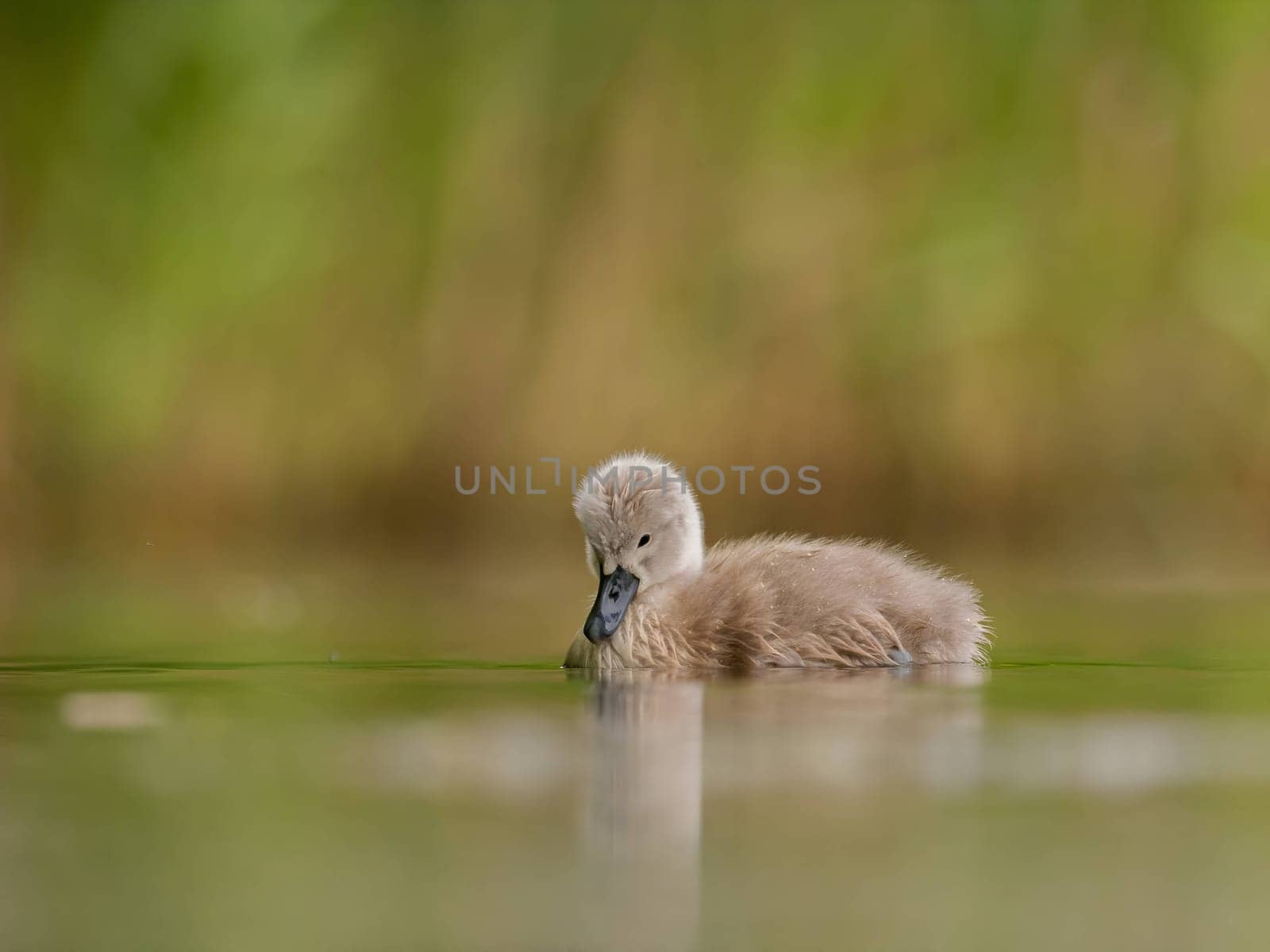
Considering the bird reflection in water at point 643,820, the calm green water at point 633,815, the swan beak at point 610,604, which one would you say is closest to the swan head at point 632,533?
the swan beak at point 610,604

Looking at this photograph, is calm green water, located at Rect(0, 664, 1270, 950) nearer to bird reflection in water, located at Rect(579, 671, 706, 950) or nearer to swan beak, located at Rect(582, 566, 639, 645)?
bird reflection in water, located at Rect(579, 671, 706, 950)

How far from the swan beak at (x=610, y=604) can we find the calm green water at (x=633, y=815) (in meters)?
0.20

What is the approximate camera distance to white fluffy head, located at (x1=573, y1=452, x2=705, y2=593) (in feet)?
13.6

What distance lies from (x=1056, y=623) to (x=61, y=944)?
12.2ft

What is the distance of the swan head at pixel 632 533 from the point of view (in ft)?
13.6

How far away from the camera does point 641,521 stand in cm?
417

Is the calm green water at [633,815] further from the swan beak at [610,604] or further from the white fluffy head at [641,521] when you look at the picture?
the white fluffy head at [641,521]

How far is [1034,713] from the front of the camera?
3.50 metres

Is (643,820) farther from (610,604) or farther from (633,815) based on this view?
(610,604)

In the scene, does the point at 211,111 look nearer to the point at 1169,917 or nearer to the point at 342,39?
the point at 342,39

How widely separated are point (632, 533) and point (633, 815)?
1728mm

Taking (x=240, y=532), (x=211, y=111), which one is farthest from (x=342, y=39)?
(x=240, y=532)

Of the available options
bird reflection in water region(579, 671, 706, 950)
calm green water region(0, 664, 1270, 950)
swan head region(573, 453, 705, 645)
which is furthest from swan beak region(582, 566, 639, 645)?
bird reflection in water region(579, 671, 706, 950)

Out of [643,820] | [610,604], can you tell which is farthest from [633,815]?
[610,604]
